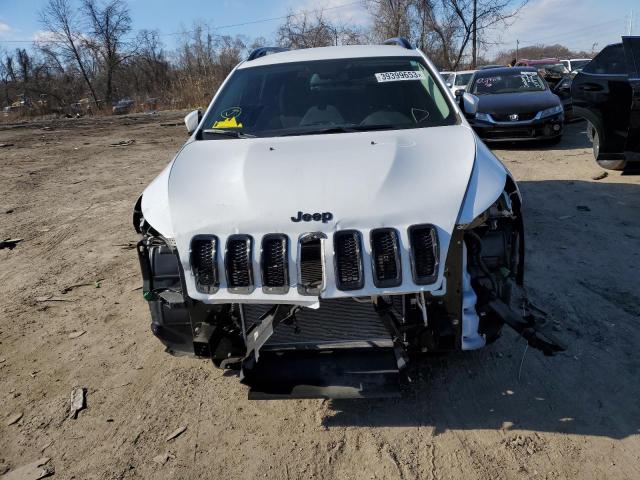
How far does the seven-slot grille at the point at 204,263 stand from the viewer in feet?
7.92

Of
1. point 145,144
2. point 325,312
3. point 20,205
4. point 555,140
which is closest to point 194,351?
point 325,312

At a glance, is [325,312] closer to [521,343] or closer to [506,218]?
[506,218]

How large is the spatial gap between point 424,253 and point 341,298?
0.44 m

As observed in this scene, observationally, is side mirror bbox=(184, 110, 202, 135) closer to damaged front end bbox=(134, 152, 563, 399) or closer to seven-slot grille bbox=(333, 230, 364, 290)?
damaged front end bbox=(134, 152, 563, 399)

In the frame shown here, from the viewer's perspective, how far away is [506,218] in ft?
9.20

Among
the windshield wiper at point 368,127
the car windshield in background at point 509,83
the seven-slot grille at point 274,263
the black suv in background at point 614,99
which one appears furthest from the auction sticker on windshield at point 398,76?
the car windshield in background at point 509,83

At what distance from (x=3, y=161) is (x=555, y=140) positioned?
1192 centimetres

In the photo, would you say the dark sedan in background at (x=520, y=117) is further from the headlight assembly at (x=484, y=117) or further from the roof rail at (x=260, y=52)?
the roof rail at (x=260, y=52)

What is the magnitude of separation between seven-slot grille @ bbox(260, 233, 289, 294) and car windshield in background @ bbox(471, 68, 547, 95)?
9.58m

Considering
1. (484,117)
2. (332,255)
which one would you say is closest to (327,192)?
(332,255)

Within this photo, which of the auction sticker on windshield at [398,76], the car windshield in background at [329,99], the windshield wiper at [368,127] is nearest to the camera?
the windshield wiper at [368,127]

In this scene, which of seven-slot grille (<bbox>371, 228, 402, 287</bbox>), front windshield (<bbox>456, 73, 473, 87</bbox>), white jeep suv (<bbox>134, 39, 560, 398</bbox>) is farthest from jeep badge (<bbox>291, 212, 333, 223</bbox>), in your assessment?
front windshield (<bbox>456, 73, 473, 87</bbox>)

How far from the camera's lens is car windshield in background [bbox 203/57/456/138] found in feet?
11.5

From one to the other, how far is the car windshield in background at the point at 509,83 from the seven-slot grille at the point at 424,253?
30.6 feet
